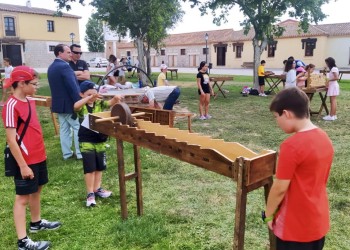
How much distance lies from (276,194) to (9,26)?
46515mm

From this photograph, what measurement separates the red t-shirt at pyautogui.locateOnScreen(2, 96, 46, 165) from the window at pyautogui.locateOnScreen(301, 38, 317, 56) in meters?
41.3

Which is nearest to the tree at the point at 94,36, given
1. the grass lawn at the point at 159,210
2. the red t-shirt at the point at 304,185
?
the grass lawn at the point at 159,210

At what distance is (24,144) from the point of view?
9.19ft

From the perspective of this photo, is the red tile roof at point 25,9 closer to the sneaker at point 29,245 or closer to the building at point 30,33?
the building at point 30,33

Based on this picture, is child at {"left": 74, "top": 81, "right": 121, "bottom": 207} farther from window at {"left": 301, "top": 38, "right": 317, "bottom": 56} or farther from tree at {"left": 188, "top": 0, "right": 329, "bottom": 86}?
window at {"left": 301, "top": 38, "right": 317, "bottom": 56}

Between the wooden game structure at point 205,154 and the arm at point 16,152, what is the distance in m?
0.79

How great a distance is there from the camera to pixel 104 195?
409cm

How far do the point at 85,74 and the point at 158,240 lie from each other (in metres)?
3.76

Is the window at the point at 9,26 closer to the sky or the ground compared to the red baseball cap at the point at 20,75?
closer to the sky

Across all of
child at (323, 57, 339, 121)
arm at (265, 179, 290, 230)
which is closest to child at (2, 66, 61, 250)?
arm at (265, 179, 290, 230)

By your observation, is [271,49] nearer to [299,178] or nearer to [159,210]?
[159,210]

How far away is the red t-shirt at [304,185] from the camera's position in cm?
168

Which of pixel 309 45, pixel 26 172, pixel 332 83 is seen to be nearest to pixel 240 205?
pixel 26 172

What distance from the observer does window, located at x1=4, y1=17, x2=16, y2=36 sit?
4081 cm
